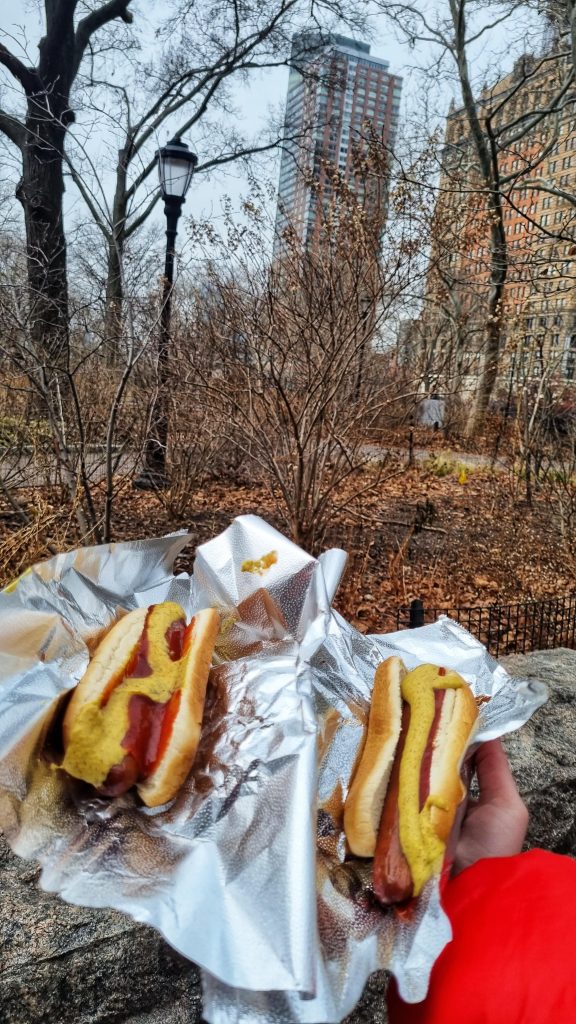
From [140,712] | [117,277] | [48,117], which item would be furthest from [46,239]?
[140,712]

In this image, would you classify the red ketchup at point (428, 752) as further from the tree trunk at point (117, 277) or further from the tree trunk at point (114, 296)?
the tree trunk at point (114, 296)

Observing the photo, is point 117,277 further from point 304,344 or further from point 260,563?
point 260,563

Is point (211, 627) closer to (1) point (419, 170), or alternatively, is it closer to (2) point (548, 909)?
(2) point (548, 909)

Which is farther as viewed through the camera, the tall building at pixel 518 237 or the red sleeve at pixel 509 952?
the tall building at pixel 518 237

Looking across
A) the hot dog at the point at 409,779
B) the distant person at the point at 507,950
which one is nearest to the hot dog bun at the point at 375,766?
the hot dog at the point at 409,779

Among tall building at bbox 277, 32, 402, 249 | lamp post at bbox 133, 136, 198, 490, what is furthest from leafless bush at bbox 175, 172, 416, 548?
lamp post at bbox 133, 136, 198, 490

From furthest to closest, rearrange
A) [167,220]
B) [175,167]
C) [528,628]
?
[167,220] < [175,167] < [528,628]

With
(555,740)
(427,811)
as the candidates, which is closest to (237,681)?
(427,811)
